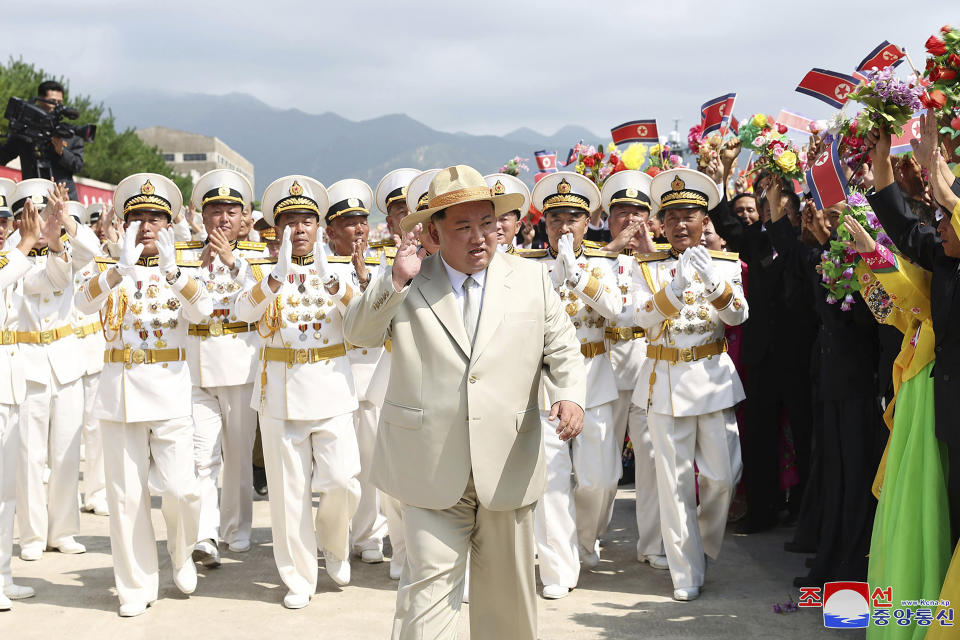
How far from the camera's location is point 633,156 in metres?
8.57

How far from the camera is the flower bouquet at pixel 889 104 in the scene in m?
4.20

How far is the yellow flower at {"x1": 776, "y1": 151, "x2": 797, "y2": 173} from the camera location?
20.5ft

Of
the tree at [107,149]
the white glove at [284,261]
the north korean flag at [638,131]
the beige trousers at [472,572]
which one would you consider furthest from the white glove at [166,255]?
the tree at [107,149]

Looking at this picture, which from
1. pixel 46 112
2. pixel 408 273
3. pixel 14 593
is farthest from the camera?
pixel 46 112

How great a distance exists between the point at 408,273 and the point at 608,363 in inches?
120

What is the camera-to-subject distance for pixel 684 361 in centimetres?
611

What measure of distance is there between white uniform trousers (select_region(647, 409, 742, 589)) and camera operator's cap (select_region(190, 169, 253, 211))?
3178 mm

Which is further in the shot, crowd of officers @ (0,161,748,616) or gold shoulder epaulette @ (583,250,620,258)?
gold shoulder epaulette @ (583,250,620,258)

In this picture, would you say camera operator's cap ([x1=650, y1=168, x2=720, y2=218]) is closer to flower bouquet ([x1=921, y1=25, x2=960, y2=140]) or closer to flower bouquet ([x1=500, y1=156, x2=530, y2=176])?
flower bouquet ([x1=921, y1=25, x2=960, y2=140])

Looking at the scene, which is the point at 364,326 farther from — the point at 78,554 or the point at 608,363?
the point at 78,554

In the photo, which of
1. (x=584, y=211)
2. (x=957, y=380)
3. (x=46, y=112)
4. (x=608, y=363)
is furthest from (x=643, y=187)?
(x=46, y=112)

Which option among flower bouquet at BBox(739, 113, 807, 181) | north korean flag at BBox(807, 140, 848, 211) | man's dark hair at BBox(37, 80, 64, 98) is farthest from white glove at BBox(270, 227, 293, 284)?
man's dark hair at BBox(37, 80, 64, 98)

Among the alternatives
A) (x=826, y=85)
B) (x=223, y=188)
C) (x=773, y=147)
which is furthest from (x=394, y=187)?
(x=826, y=85)
